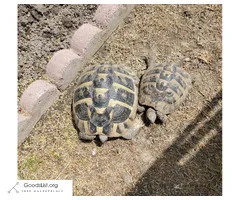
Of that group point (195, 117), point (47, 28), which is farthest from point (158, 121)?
point (47, 28)

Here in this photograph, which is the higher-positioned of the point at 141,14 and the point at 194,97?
the point at 141,14

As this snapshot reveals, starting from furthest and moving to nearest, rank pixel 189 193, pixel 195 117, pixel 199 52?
pixel 199 52
pixel 195 117
pixel 189 193

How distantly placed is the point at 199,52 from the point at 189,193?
1.93 meters

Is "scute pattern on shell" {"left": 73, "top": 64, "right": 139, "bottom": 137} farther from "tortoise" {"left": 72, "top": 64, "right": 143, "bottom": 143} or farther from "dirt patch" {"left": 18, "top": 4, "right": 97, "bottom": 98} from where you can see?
"dirt patch" {"left": 18, "top": 4, "right": 97, "bottom": 98}

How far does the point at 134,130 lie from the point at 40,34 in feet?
5.80

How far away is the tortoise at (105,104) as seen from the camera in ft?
11.2

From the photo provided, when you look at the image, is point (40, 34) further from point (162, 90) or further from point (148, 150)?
point (148, 150)

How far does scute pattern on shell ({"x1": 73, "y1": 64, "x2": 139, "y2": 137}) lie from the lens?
3414 millimetres

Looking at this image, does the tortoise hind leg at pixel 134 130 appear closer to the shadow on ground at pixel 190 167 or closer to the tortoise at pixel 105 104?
the tortoise at pixel 105 104

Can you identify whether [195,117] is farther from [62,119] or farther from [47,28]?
[47,28]

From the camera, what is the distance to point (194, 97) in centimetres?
392

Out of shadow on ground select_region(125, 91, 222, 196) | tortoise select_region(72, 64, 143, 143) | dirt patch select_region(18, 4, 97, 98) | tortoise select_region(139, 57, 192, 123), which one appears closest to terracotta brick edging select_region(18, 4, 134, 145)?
dirt patch select_region(18, 4, 97, 98)

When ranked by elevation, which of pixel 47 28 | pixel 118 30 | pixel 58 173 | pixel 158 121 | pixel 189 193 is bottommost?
pixel 189 193

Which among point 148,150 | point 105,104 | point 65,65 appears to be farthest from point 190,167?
A: point 65,65
